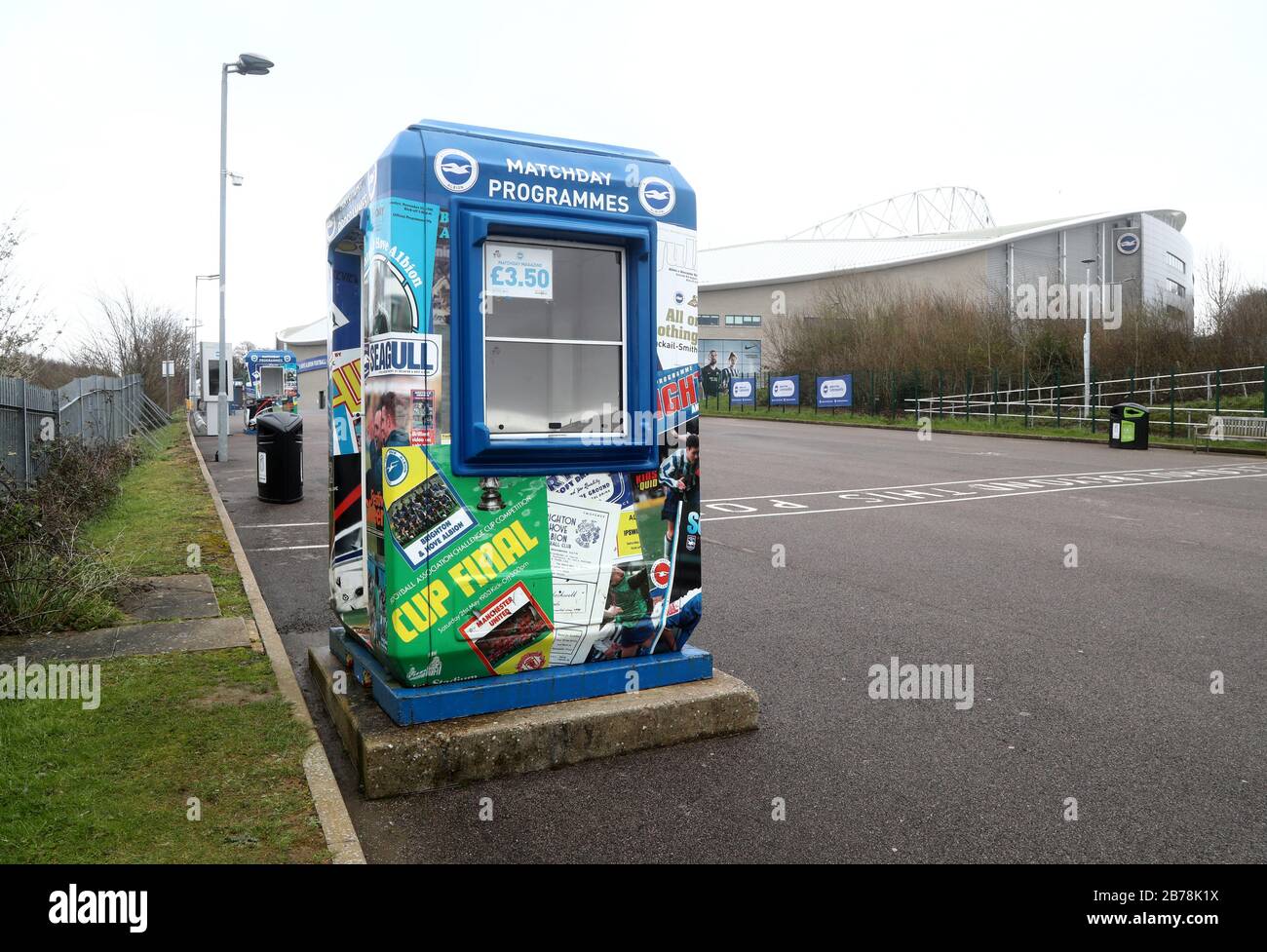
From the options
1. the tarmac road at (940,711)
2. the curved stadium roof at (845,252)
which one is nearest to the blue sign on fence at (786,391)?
the curved stadium roof at (845,252)

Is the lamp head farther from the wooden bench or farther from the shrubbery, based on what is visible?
the wooden bench

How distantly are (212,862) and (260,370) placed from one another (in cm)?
4313

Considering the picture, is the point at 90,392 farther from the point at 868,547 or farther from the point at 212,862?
the point at 212,862

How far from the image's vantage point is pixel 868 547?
10672 mm

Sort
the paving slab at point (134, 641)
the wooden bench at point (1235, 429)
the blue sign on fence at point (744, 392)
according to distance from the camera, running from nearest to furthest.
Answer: the paving slab at point (134, 641)
the wooden bench at point (1235, 429)
the blue sign on fence at point (744, 392)

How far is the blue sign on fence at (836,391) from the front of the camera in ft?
149

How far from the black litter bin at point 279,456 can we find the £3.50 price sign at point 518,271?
11.2 metres

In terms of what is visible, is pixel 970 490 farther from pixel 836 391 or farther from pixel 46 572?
pixel 836 391

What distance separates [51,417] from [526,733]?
456 inches

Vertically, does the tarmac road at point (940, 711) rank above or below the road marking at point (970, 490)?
below

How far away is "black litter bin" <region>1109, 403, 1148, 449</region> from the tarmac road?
46.4ft

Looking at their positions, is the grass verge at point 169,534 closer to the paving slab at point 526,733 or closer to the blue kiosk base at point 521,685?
the blue kiosk base at point 521,685
